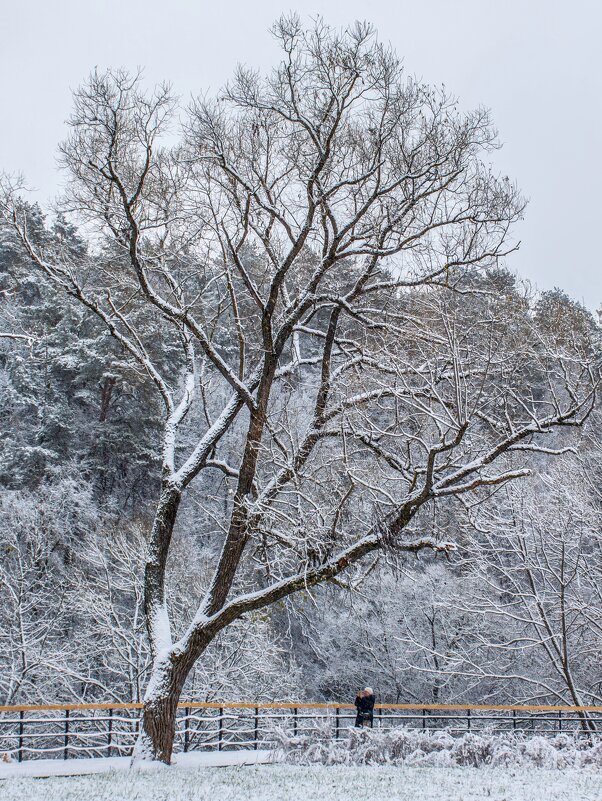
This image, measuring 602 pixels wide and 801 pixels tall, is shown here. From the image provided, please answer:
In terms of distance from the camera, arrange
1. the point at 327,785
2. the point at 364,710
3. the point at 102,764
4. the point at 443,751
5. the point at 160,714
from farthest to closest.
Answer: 1. the point at 364,710
2. the point at 102,764
3. the point at 160,714
4. the point at 443,751
5. the point at 327,785

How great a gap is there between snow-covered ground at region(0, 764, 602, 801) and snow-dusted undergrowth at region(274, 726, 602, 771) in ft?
1.49

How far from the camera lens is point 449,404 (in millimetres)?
10797

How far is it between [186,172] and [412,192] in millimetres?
3744

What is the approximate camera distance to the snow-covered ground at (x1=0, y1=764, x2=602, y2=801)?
6.42 meters

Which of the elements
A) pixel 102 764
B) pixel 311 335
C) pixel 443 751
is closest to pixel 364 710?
pixel 443 751

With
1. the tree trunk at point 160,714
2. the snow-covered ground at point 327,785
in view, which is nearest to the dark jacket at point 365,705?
the snow-covered ground at point 327,785

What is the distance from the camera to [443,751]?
8836 millimetres

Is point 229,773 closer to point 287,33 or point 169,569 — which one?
point 287,33

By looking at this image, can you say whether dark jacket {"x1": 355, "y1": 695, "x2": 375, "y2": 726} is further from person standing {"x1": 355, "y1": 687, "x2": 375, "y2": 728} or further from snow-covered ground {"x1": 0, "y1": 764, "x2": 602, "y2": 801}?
snow-covered ground {"x1": 0, "y1": 764, "x2": 602, "y2": 801}

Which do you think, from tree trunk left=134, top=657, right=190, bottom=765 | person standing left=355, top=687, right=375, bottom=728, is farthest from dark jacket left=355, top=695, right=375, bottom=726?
tree trunk left=134, top=657, right=190, bottom=765

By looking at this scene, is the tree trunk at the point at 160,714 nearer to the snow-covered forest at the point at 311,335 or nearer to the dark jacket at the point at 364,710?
the snow-covered forest at the point at 311,335

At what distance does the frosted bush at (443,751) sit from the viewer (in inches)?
339

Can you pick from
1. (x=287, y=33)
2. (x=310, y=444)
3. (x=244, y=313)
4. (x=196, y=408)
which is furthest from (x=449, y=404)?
(x=196, y=408)

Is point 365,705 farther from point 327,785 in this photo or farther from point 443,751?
point 327,785
